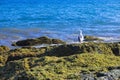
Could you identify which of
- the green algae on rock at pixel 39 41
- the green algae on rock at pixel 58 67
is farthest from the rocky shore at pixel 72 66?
the green algae on rock at pixel 39 41

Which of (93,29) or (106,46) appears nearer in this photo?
(106,46)

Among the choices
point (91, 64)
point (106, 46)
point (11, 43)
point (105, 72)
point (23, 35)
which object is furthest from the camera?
point (23, 35)

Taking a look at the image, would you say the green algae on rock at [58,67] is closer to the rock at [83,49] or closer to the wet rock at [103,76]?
the wet rock at [103,76]

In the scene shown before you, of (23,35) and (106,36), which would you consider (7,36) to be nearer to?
(23,35)

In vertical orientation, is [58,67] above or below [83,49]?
below

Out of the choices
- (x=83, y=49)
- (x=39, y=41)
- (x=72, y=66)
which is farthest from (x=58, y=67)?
(x=39, y=41)

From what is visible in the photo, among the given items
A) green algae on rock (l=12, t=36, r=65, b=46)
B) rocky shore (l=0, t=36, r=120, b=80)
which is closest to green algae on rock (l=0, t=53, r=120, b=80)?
rocky shore (l=0, t=36, r=120, b=80)

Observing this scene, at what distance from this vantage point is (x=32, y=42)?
21.0 metres

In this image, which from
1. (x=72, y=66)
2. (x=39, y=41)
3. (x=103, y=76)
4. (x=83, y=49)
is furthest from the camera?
(x=39, y=41)

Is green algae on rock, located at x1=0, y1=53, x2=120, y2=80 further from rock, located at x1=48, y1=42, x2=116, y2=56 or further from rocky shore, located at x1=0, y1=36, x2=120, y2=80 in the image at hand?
rock, located at x1=48, y1=42, x2=116, y2=56

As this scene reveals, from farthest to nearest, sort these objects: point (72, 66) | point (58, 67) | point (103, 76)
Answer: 1. point (72, 66)
2. point (58, 67)
3. point (103, 76)

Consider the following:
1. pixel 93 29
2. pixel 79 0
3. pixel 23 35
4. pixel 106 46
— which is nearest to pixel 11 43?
pixel 23 35

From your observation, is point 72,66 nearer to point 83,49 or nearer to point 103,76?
point 103,76

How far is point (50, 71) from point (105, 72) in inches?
36.6
